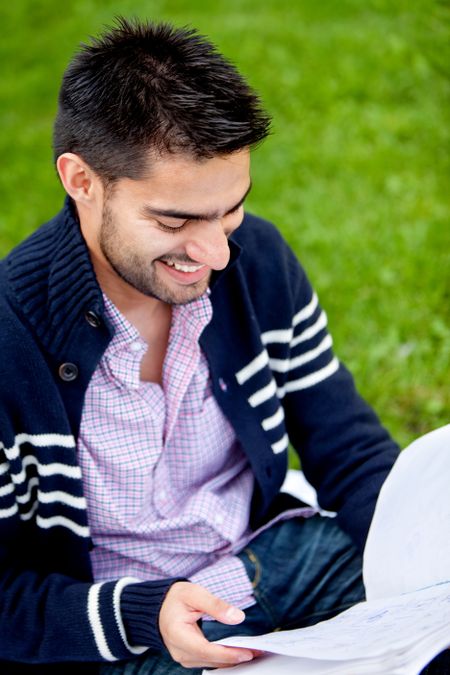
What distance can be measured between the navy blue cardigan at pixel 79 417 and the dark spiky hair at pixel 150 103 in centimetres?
19

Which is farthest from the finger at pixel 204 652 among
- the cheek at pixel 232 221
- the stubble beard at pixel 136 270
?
the cheek at pixel 232 221

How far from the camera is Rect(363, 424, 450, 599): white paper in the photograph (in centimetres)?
149

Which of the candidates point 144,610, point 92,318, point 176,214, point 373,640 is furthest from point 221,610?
point 176,214

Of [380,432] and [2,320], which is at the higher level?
[2,320]

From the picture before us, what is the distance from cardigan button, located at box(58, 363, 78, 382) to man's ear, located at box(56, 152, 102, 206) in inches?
12.1

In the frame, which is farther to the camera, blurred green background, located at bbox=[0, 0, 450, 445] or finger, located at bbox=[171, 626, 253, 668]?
blurred green background, located at bbox=[0, 0, 450, 445]

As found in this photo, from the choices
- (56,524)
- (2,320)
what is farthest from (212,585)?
(2,320)

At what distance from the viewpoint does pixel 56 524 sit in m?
1.74

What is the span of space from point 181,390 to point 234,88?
23.2 inches

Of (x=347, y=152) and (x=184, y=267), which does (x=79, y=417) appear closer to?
(x=184, y=267)

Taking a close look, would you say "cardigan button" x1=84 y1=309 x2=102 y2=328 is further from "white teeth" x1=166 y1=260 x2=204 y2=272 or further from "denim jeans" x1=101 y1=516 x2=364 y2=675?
"denim jeans" x1=101 y1=516 x2=364 y2=675

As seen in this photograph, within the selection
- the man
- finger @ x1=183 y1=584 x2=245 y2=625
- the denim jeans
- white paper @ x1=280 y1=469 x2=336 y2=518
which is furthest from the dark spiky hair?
white paper @ x1=280 y1=469 x2=336 y2=518

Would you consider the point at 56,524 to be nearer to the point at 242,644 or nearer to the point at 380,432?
the point at 242,644

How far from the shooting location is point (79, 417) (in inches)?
65.3
